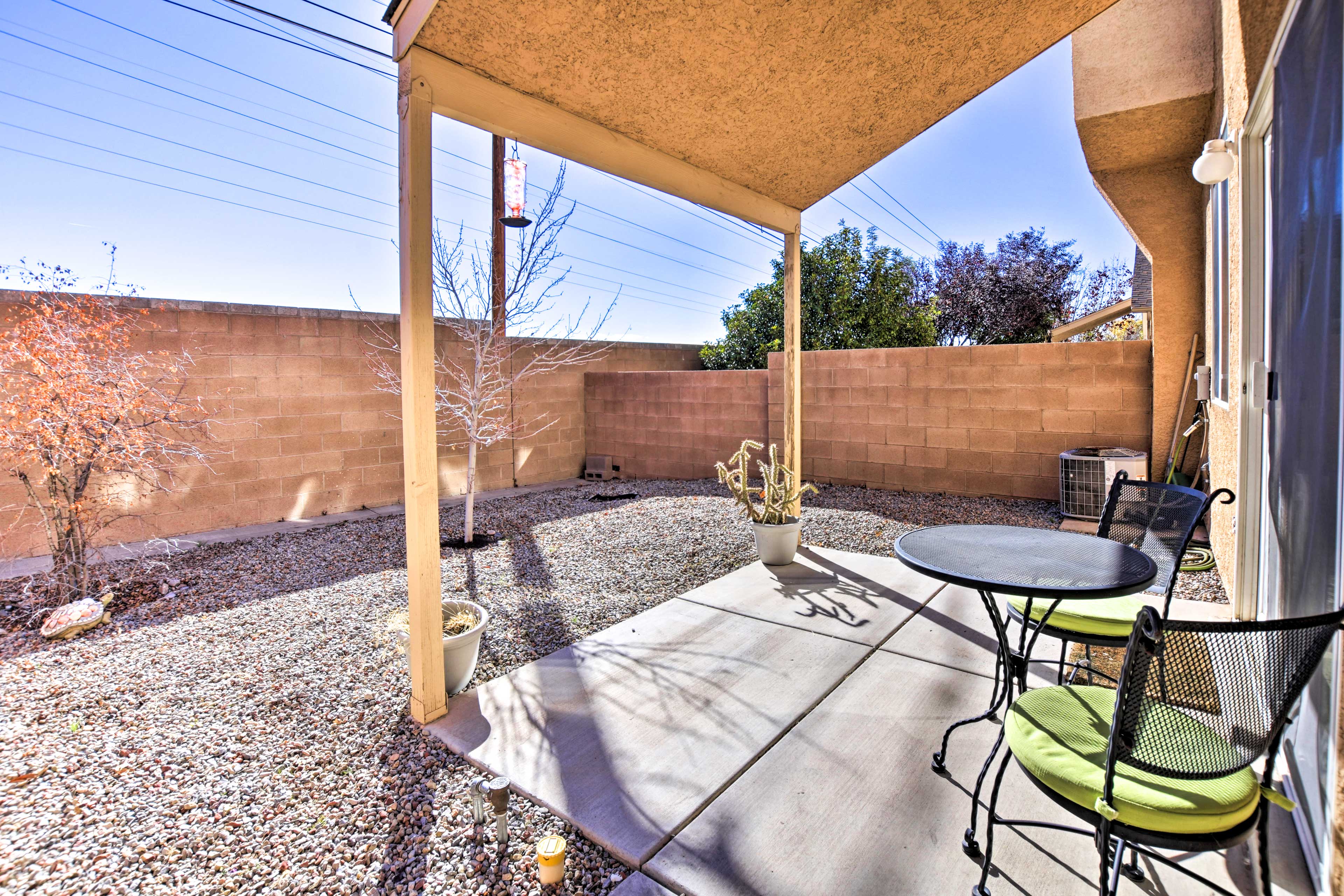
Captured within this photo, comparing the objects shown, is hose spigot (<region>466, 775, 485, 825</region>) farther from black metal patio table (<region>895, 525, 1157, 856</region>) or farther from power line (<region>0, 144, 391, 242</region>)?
power line (<region>0, 144, 391, 242</region>)

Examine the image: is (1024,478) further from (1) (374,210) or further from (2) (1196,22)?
(1) (374,210)

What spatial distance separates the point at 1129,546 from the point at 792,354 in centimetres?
232

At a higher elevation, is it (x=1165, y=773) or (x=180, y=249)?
(x=180, y=249)

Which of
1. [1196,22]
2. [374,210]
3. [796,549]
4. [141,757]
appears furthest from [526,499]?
[1196,22]

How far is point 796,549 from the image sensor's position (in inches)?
160

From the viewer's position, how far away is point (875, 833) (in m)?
1.56

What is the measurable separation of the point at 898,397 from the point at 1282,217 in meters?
4.35

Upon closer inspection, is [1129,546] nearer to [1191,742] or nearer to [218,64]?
[1191,742]

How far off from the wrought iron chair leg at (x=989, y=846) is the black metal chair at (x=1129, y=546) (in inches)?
20.0

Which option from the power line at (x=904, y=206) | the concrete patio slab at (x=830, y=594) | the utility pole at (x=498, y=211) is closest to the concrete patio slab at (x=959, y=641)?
the concrete patio slab at (x=830, y=594)

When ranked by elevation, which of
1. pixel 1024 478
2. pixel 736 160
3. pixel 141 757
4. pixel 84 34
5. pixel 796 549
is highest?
pixel 84 34

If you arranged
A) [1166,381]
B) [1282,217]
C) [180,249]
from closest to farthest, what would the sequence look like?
[1282,217] → [1166,381] → [180,249]

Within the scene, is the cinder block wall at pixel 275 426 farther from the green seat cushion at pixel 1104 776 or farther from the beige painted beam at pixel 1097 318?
the beige painted beam at pixel 1097 318

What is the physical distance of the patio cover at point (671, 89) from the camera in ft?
6.70
